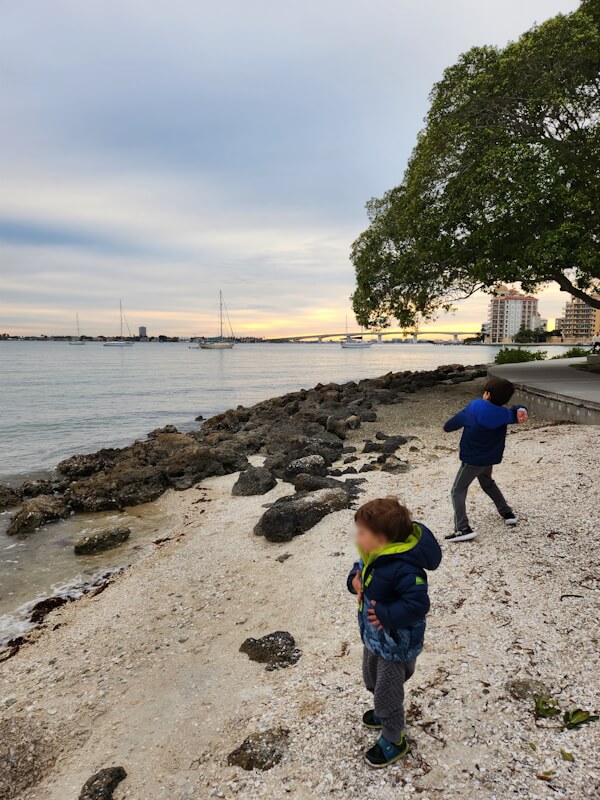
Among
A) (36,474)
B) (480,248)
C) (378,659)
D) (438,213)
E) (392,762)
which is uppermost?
(438,213)

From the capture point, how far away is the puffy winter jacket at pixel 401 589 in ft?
8.60

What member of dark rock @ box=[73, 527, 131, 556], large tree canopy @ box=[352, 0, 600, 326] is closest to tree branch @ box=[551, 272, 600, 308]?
large tree canopy @ box=[352, 0, 600, 326]

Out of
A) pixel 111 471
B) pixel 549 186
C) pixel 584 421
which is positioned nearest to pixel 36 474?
pixel 111 471

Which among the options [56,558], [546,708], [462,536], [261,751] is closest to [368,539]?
[261,751]

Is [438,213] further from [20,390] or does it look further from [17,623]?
[20,390]

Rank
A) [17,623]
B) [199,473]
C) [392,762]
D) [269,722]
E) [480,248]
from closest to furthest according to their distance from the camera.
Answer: [392,762] < [269,722] < [17,623] < [199,473] < [480,248]

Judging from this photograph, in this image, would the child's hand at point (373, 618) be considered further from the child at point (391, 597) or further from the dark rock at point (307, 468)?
the dark rock at point (307, 468)

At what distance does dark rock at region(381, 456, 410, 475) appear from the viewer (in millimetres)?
9766

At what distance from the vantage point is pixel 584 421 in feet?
37.5

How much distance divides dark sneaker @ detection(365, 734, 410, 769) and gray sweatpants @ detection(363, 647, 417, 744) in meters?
0.04

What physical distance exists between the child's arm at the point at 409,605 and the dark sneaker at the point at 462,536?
3486 millimetres

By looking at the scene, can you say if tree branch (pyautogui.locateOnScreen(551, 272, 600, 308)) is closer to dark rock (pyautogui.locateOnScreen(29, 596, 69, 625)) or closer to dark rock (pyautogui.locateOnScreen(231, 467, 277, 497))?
dark rock (pyautogui.locateOnScreen(231, 467, 277, 497))

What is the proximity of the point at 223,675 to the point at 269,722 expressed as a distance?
912 mm

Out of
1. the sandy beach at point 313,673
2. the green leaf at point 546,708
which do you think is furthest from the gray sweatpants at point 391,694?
the green leaf at point 546,708
